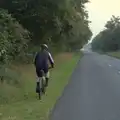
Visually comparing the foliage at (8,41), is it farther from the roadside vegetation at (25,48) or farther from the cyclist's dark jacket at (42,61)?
the cyclist's dark jacket at (42,61)

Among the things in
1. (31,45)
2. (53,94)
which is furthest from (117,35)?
(53,94)

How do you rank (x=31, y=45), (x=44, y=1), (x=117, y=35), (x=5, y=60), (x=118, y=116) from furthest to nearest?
1. (x=117, y=35)
2. (x=31, y=45)
3. (x=44, y=1)
4. (x=5, y=60)
5. (x=118, y=116)

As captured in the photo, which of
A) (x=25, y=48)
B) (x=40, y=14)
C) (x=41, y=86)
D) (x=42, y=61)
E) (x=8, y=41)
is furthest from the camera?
(x=40, y=14)

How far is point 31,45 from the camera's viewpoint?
28.9 m

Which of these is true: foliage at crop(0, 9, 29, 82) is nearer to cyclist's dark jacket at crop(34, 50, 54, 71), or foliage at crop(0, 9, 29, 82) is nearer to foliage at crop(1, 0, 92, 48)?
cyclist's dark jacket at crop(34, 50, 54, 71)

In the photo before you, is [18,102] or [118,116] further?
[18,102]

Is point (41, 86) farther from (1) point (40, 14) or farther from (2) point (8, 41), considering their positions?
(1) point (40, 14)

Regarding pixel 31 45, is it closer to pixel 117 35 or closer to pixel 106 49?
pixel 117 35

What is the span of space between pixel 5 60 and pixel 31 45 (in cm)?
1414

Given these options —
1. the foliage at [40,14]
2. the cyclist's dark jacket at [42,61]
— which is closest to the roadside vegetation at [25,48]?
Answer: the foliage at [40,14]

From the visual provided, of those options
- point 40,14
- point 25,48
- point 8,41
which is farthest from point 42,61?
point 40,14

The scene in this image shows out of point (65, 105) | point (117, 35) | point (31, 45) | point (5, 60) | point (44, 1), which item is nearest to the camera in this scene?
point (65, 105)

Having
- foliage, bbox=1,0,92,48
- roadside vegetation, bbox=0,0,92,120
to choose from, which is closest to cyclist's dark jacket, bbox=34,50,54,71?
roadside vegetation, bbox=0,0,92,120

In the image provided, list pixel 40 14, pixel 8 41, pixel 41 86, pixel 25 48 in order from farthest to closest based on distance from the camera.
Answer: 1. pixel 40 14
2. pixel 25 48
3. pixel 8 41
4. pixel 41 86
